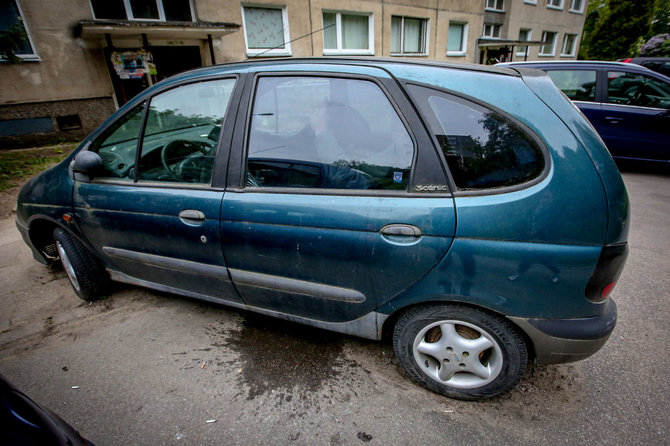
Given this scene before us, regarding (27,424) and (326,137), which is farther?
(326,137)

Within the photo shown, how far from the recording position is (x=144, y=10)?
8.81m

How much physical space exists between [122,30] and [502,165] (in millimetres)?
9149

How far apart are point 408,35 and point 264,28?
633 cm

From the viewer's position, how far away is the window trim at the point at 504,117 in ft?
4.67

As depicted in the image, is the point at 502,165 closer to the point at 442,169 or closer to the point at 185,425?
the point at 442,169

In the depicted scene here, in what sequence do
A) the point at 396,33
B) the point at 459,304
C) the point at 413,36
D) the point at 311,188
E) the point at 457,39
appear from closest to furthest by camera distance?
1. the point at 459,304
2. the point at 311,188
3. the point at 396,33
4. the point at 413,36
5. the point at 457,39

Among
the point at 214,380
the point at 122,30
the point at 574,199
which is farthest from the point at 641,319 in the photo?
the point at 122,30

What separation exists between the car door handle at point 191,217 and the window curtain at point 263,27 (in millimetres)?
9917

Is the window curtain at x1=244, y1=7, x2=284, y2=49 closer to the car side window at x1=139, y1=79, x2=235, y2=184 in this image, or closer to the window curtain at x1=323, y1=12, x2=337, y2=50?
the window curtain at x1=323, y1=12, x2=337, y2=50

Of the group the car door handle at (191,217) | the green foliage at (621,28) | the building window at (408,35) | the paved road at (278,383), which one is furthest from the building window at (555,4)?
the car door handle at (191,217)

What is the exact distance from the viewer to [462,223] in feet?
4.81

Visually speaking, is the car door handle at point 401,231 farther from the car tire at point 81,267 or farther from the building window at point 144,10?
the building window at point 144,10

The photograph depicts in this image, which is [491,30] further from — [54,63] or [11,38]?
[11,38]

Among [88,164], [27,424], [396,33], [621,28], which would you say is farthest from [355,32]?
[621,28]
